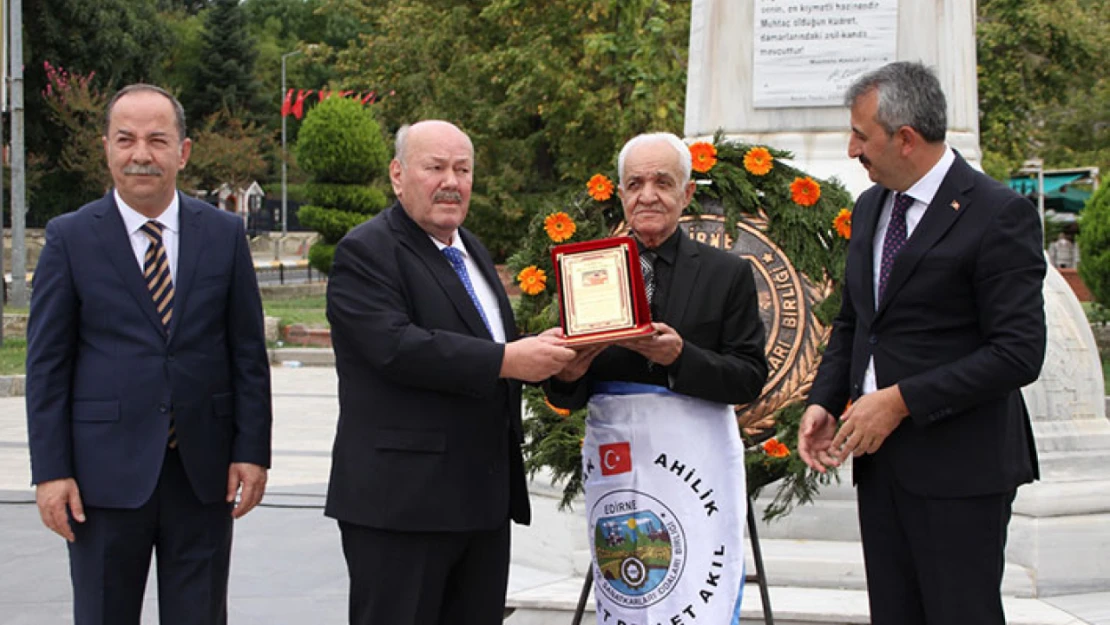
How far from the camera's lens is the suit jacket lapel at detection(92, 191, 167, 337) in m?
3.64

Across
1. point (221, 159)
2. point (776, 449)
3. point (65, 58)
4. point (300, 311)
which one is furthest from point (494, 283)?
point (65, 58)

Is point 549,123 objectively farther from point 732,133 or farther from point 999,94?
point 732,133

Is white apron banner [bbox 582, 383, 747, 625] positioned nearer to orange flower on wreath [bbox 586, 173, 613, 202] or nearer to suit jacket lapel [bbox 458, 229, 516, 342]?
suit jacket lapel [bbox 458, 229, 516, 342]

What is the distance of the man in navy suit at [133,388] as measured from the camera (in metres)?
3.61

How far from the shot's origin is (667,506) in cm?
387

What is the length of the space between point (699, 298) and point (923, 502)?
865mm

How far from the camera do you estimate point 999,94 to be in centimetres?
2777

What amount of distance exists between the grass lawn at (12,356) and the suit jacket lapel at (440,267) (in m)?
11.8

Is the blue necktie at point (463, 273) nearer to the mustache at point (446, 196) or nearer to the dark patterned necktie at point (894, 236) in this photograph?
the mustache at point (446, 196)

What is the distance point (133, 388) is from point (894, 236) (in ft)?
6.97

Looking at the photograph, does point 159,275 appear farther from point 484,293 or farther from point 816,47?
point 816,47

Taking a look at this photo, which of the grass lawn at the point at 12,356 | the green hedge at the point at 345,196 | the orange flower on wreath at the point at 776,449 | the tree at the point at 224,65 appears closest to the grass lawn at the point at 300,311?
the green hedge at the point at 345,196

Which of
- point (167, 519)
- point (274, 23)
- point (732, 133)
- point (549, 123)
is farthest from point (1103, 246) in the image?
point (274, 23)

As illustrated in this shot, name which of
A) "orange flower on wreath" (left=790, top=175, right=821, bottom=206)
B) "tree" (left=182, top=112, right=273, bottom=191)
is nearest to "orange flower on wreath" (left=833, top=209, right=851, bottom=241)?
"orange flower on wreath" (left=790, top=175, right=821, bottom=206)
